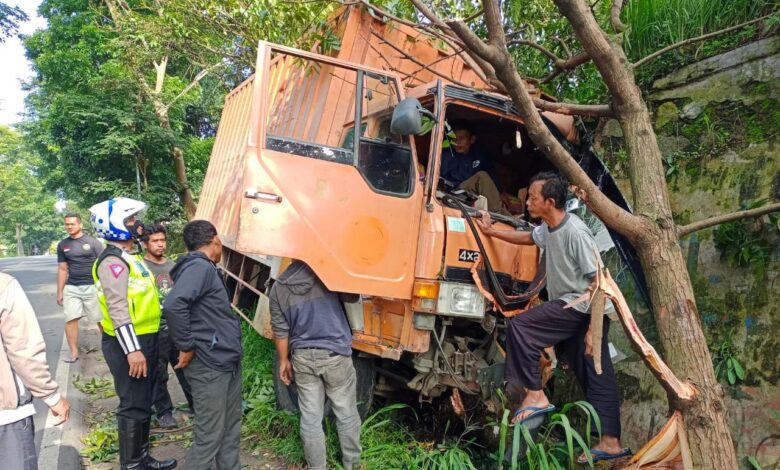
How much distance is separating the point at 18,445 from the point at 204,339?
89cm

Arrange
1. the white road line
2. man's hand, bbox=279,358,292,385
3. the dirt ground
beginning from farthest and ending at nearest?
the dirt ground
the white road line
man's hand, bbox=279,358,292,385

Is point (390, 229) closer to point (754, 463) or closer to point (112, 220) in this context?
point (112, 220)

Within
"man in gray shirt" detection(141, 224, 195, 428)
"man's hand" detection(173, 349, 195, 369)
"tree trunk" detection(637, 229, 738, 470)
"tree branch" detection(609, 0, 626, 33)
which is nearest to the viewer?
"tree trunk" detection(637, 229, 738, 470)

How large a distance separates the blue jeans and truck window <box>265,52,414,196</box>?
1.08m

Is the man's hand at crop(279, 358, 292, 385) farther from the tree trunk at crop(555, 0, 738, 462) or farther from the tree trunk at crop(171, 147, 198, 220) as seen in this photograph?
the tree trunk at crop(171, 147, 198, 220)

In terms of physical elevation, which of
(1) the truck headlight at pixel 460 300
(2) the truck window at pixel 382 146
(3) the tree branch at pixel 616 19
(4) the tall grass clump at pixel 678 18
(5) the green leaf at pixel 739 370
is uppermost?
(4) the tall grass clump at pixel 678 18

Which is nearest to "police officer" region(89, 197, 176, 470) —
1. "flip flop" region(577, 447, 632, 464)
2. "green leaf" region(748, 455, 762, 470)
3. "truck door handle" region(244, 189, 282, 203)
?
"truck door handle" region(244, 189, 282, 203)

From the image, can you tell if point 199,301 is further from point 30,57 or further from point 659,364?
point 30,57

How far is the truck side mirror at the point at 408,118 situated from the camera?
2.70 metres

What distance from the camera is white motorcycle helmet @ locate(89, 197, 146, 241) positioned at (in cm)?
298

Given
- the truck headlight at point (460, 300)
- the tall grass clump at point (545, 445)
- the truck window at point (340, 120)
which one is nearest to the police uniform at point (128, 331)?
the truck window at point (340, 120)

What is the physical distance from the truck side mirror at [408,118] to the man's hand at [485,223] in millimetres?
743

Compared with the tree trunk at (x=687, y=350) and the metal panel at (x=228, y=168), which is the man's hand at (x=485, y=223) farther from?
the metal panel at (x=228, y=168)

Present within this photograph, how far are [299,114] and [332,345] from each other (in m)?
2.07
